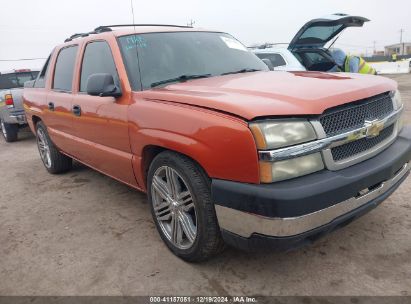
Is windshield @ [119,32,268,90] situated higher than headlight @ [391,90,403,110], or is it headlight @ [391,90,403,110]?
windshield @ [119,32,268,90]

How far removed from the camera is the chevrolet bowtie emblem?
2404 millimetres

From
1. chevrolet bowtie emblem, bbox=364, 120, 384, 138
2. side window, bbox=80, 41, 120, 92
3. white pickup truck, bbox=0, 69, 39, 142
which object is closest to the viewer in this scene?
chevrolet bowtie emblem, bbox=364, 120, 384, 138

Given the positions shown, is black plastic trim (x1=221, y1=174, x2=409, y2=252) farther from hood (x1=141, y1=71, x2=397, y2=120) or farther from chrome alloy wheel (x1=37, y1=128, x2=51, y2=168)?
chrome alloy wheel (x1=37, y1=128, x2=51, y2=168)

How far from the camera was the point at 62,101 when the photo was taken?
4.29m

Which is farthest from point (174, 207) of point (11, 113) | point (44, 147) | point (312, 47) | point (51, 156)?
point (312, 47)

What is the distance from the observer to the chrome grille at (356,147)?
89.0 inches

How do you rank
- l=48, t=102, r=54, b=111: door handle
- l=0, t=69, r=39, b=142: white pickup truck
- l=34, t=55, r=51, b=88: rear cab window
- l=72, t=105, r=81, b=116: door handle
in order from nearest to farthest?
l=72, t=105, r=81, b=116: door handle < l=48, t=102, r=54, b=111: door handle < l=34, t=55, r=51, b=88: rear cab window < l=0, t=69, r=39, b=142: white pickup truck

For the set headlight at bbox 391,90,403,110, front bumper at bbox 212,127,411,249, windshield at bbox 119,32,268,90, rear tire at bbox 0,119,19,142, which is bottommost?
rear tire at bbox 0,119,19,142

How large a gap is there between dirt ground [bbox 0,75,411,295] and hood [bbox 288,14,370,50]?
213 inches

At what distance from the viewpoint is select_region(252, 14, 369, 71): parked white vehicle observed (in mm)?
8086

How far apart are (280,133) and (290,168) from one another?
0.20 meters

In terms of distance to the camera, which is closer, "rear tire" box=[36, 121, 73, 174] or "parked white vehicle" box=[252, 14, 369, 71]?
"rear tire" box=[36, 121, 73, 174]

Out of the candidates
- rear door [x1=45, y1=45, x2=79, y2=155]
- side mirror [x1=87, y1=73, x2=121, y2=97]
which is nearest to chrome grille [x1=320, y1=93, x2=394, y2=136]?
side mirror [x1=87, y1=73, x2=121, y2=97]

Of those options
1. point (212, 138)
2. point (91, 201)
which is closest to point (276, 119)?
point (212, 138)
